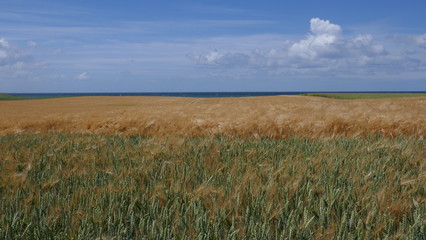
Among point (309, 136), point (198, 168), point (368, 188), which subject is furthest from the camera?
point (309, 136)

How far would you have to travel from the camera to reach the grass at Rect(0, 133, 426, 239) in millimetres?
1789

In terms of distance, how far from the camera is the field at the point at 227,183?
5.96 ft

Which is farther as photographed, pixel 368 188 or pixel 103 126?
pixel 103 126

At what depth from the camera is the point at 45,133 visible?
491cm

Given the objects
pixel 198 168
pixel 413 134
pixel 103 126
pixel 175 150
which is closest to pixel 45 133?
pixel 103 126

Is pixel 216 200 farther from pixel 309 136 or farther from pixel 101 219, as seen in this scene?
pixel 309 136

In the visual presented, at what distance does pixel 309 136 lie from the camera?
14.4 ft

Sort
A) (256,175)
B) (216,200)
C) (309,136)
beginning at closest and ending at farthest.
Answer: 1. (216,200)
2. (256,175)
3. (309,136)

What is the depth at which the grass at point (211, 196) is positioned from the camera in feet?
5.87

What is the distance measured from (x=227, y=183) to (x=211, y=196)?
306 millimetres

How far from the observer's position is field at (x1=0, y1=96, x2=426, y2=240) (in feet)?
5.96

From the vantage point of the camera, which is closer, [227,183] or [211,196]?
[211,196]

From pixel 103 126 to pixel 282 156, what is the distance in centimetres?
255

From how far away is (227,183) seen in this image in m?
2.35
